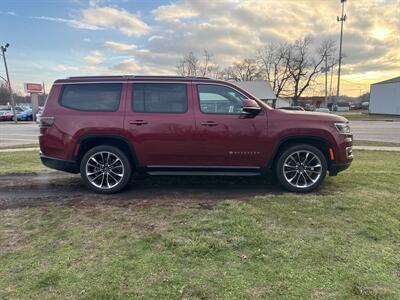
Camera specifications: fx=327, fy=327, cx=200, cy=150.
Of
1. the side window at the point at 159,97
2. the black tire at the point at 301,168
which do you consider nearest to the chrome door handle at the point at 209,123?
the side window at the point at 159,97

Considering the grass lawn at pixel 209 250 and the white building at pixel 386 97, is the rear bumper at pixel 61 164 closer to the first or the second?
the grass lawn at pixel 209 250

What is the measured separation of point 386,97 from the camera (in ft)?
170

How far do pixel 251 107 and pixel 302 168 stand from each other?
4.62ft

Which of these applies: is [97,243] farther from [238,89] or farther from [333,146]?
[333,146]

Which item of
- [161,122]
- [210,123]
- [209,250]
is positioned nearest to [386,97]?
[210,123]

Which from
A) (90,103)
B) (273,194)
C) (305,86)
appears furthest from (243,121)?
(305,86)

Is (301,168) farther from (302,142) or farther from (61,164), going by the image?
(61,164)

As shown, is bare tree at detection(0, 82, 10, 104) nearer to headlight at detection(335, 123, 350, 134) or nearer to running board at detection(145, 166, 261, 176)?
running board at detection(145, 166, 261, 176)

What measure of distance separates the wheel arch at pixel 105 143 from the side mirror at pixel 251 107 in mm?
2030

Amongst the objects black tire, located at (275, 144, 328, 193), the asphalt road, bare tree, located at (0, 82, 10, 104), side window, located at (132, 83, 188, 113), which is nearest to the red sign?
the asphalt road

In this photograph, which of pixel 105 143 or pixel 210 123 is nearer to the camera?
pixel 210 123

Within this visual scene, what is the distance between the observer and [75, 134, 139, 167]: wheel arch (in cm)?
559

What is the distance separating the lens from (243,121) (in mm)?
5504

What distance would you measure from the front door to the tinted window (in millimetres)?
1434
